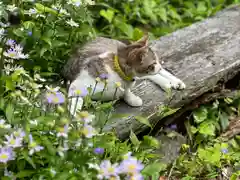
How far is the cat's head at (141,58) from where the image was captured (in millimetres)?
3424

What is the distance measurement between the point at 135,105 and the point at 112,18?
173 cm

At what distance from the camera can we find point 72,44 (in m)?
3.97

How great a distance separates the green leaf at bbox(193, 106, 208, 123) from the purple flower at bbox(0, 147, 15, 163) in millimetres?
2147

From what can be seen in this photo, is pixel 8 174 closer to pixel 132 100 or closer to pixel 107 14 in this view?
pixel 132 100

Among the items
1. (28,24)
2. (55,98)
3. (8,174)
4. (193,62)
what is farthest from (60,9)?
(8,174)

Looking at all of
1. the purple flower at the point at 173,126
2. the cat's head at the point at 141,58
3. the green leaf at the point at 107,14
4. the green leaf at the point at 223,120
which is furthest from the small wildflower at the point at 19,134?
the green leaf at the point at 107,14

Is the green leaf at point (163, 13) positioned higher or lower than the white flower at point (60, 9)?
lower

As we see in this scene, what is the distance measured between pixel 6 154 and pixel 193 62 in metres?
2.19

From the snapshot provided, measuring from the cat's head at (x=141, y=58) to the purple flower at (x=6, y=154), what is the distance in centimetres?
124

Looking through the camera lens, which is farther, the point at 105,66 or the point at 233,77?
the point at 233,77

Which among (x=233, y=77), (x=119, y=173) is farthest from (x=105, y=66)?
(x=233, y=77)

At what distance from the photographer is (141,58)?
3.43m

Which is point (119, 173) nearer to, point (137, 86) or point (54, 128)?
point (54, 128)

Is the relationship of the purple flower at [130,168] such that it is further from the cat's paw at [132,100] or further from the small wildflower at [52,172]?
the cat's paw at [132,100]
